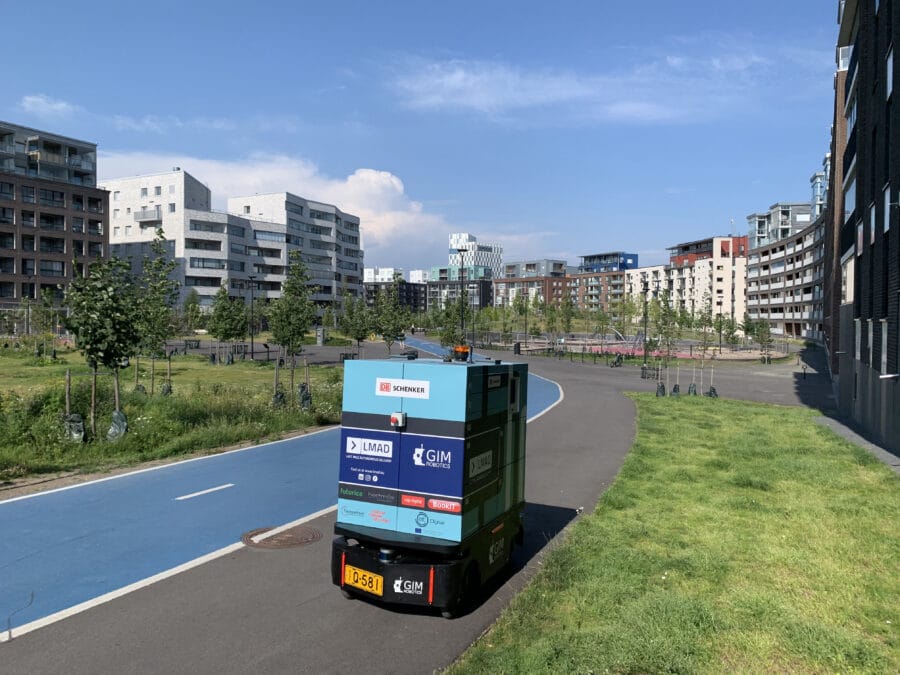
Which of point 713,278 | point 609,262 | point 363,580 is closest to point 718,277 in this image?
point 713,278

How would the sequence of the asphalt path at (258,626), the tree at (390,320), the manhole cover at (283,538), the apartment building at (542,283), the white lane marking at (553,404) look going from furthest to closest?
1. the apartment building at (542,283)
2. the tree at (390,320)
3. the white lane marking at (553,404)
4. the manhole cover at (283,538)
5. the asphalt path at (258,626)

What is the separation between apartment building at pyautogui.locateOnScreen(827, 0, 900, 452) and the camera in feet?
60.6

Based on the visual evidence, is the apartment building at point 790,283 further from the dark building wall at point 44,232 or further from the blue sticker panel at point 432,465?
the dark building wall at point 44,232

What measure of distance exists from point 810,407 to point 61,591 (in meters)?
29.9

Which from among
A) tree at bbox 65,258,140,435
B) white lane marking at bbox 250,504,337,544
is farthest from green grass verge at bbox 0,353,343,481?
white lane marking at bbox 250,504,337,544

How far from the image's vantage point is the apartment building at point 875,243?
60.6ft

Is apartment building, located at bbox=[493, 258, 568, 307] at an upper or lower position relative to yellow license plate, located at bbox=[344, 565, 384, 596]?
upper

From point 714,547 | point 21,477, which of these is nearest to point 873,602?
point 714,547

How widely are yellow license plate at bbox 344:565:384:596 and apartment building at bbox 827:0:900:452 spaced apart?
16925 millimetres

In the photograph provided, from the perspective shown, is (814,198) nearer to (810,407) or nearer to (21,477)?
(810,407)

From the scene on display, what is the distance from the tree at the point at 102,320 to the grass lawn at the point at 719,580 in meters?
13.0

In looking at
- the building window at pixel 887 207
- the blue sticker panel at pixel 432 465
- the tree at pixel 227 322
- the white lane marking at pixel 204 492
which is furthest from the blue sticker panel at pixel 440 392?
the tree at pixel 227 322

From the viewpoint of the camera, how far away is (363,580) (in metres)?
7.62

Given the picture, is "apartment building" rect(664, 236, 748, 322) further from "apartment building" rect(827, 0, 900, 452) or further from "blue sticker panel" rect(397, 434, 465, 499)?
"blue sticker panel" rect(397, 434, 465, 499)
